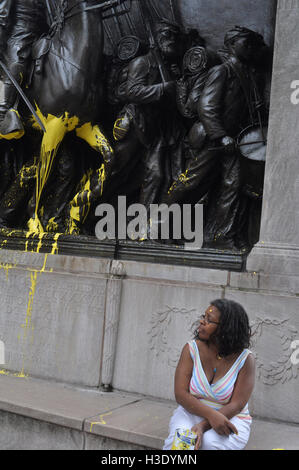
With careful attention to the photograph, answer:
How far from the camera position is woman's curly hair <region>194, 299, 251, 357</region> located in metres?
3.39

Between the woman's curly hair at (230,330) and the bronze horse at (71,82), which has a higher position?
the bronze horse at (71,82)

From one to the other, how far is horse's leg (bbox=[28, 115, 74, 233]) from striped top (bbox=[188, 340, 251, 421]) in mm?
3870

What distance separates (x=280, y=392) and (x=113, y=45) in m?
5.01

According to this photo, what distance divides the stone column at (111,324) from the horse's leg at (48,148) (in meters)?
1.71

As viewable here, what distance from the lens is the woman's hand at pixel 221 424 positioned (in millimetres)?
3254

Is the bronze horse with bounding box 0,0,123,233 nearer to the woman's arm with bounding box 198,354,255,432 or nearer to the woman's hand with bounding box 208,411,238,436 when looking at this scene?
the woman's arm with bounding box 198,354,255,432

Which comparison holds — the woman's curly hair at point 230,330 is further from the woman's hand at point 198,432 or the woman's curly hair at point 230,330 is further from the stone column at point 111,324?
the stone column at point 111,324

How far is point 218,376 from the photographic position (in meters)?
3.45

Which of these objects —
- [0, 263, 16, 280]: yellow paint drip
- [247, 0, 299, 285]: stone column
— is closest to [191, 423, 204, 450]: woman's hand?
[247, 0, 299, 285]: stone column

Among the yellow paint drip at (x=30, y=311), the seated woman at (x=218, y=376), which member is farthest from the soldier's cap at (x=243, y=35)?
the seated woman at (x=218, y=376)

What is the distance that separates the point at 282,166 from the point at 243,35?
5.77ft

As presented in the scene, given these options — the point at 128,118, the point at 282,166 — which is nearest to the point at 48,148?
the point at 128,118

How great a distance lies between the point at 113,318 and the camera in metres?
5.52
